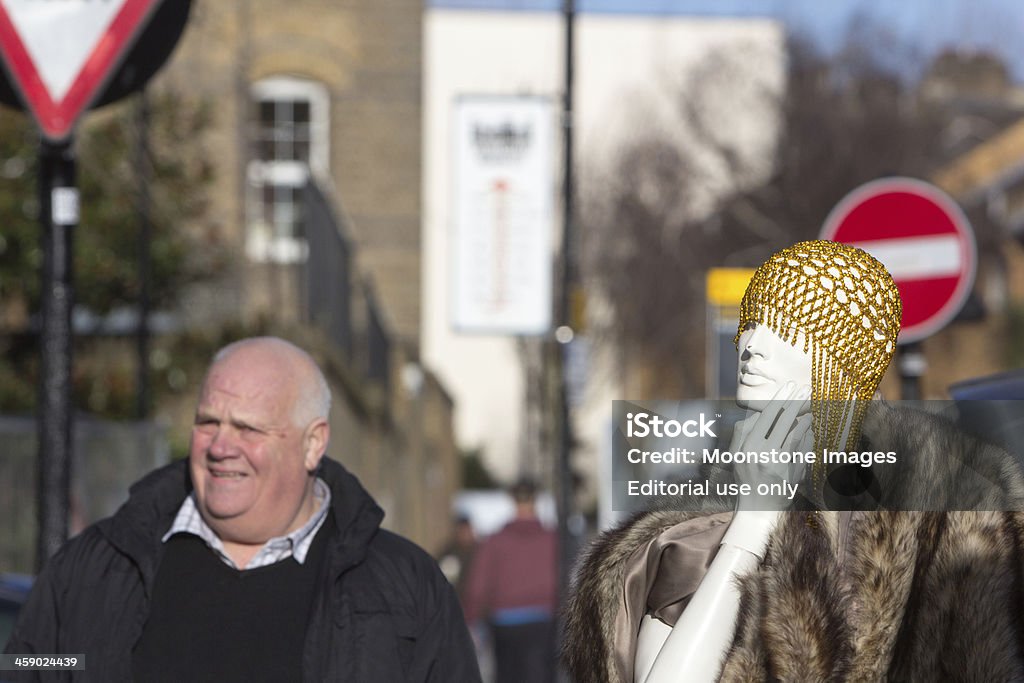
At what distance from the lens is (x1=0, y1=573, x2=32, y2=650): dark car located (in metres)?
6.71

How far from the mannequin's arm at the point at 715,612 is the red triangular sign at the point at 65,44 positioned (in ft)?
7.82

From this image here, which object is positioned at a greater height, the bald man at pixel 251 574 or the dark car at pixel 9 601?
the bald man at pixel 251 574

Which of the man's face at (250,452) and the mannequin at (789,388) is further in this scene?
A: the man's face at (250,452)

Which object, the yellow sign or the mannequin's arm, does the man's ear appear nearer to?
the mannequin's arm

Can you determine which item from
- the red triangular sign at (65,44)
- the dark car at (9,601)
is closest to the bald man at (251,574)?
the red triangular sign at (65,44)

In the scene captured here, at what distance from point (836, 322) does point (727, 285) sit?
803 centimetres

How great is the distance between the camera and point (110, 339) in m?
18.1

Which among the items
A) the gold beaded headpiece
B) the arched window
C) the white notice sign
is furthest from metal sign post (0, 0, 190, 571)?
the arched window

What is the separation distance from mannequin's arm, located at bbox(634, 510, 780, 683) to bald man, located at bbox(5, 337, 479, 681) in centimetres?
136

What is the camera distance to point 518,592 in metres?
13.0

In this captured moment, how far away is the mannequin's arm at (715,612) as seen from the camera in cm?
279

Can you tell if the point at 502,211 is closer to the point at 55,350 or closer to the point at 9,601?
→ the point at 9,601

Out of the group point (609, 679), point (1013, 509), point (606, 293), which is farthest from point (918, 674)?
point (606, 293)

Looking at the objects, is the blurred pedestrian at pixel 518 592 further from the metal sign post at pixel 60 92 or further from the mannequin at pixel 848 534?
the mannequin at pixel 848 534
